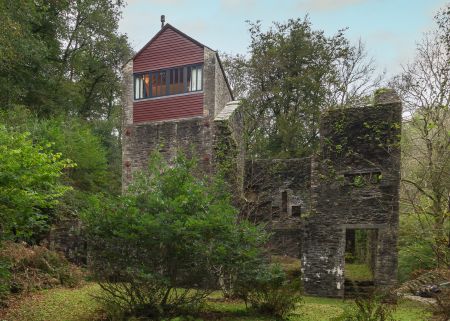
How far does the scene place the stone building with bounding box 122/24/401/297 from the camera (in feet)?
46.5

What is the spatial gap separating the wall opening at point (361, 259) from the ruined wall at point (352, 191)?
1107mm

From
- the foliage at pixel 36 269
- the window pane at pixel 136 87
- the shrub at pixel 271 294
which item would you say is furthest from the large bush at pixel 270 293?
the window pane at pixel 136 87

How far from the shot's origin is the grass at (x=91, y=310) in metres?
9.42

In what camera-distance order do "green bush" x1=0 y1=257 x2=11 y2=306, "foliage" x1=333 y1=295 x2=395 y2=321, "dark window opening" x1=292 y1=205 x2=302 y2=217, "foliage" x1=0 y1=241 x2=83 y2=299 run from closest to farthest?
1. "foliage" x1=333 y1=295 x2=395 y2=321
2. "green bush" x1=0 y1=257 x2=11 y2=306
3. "foliage" x1=0 y1=241 x2=83 y2=299
4. "dark window opening" x1=292 y1=205 x2=302 y2=217

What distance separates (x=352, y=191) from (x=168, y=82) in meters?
10.3

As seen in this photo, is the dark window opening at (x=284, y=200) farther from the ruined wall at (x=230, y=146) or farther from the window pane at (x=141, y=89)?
the window pane at (x=141, y=89)

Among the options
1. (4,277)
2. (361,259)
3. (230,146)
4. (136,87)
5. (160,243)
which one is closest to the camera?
(160,243)

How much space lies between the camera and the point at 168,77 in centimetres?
1989

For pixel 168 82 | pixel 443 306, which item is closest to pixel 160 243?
pixel 443 306

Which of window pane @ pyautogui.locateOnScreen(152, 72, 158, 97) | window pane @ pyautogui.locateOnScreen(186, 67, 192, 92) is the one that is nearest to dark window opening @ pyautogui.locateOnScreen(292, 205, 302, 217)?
window pane @ pyautogui.locateOnScreen(186, 67, 192, 92)

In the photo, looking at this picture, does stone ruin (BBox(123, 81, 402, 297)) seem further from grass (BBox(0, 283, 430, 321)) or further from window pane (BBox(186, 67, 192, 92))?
window pane (BBox(186, 67, 192, 92))

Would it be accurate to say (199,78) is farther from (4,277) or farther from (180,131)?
(4,277)

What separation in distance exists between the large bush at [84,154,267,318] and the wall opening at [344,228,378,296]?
7242 mm

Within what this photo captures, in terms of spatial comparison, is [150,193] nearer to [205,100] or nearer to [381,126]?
[381,126]
